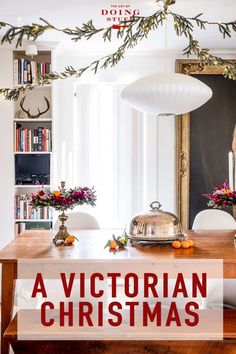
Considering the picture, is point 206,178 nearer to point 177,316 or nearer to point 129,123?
point 129,123

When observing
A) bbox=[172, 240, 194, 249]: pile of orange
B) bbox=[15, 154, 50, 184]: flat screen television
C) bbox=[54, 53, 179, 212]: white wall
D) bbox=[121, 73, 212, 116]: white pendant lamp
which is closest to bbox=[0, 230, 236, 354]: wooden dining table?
bbox=[172, 240, 194, 249]: pile of orange

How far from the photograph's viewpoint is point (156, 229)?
2.84m

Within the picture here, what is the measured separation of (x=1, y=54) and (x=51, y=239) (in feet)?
7.68

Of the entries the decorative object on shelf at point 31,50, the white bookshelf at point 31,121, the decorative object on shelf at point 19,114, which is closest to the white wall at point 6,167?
the white bookshelf at point 31,121

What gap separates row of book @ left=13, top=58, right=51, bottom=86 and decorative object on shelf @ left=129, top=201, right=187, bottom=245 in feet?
7.75

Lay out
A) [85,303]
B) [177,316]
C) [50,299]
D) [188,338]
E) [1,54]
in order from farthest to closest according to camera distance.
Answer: [1,54], [50,299], [85,303], [177,316], [188,338]

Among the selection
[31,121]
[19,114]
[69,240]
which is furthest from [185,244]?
[19,114]

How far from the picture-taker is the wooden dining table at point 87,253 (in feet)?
8.12

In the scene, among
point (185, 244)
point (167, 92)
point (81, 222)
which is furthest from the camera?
point (81, 222)

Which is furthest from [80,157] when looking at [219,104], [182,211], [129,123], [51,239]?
[51,239]

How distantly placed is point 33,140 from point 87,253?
2.30 meters

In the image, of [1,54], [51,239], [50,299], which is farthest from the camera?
[1,54]

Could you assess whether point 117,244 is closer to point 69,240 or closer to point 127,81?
point 69,240

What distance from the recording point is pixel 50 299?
131 inches
